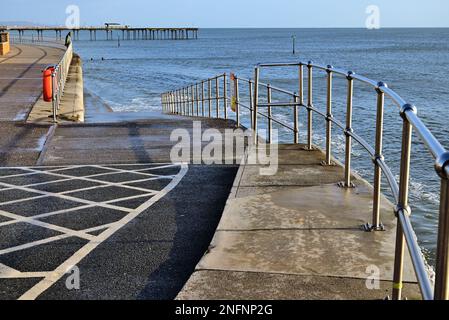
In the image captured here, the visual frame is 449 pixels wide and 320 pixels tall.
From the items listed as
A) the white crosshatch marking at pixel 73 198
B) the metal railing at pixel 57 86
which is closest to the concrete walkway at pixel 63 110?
the metal railing at pixel 57 86

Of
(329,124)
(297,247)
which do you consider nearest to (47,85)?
(329,124)

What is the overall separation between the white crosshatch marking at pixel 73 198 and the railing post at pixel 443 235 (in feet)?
9.48

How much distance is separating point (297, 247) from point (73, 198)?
329cm

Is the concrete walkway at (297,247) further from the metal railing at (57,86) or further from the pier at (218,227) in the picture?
the metal railing at (57,86)

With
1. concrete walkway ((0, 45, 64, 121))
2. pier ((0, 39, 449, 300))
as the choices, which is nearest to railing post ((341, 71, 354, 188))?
pier ((0, 39, 449, 300))

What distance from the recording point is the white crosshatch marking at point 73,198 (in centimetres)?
500

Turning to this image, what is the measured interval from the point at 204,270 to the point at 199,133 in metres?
7.77

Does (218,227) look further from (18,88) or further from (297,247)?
(18,88)

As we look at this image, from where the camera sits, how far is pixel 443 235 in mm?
2350

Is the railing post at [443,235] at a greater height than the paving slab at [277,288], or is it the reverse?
the railing post at [443,235]

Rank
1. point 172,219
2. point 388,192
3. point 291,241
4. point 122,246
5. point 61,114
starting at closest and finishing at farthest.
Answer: point 291,241
point 122,246
point 172,219
point 388,192
point 61,114
